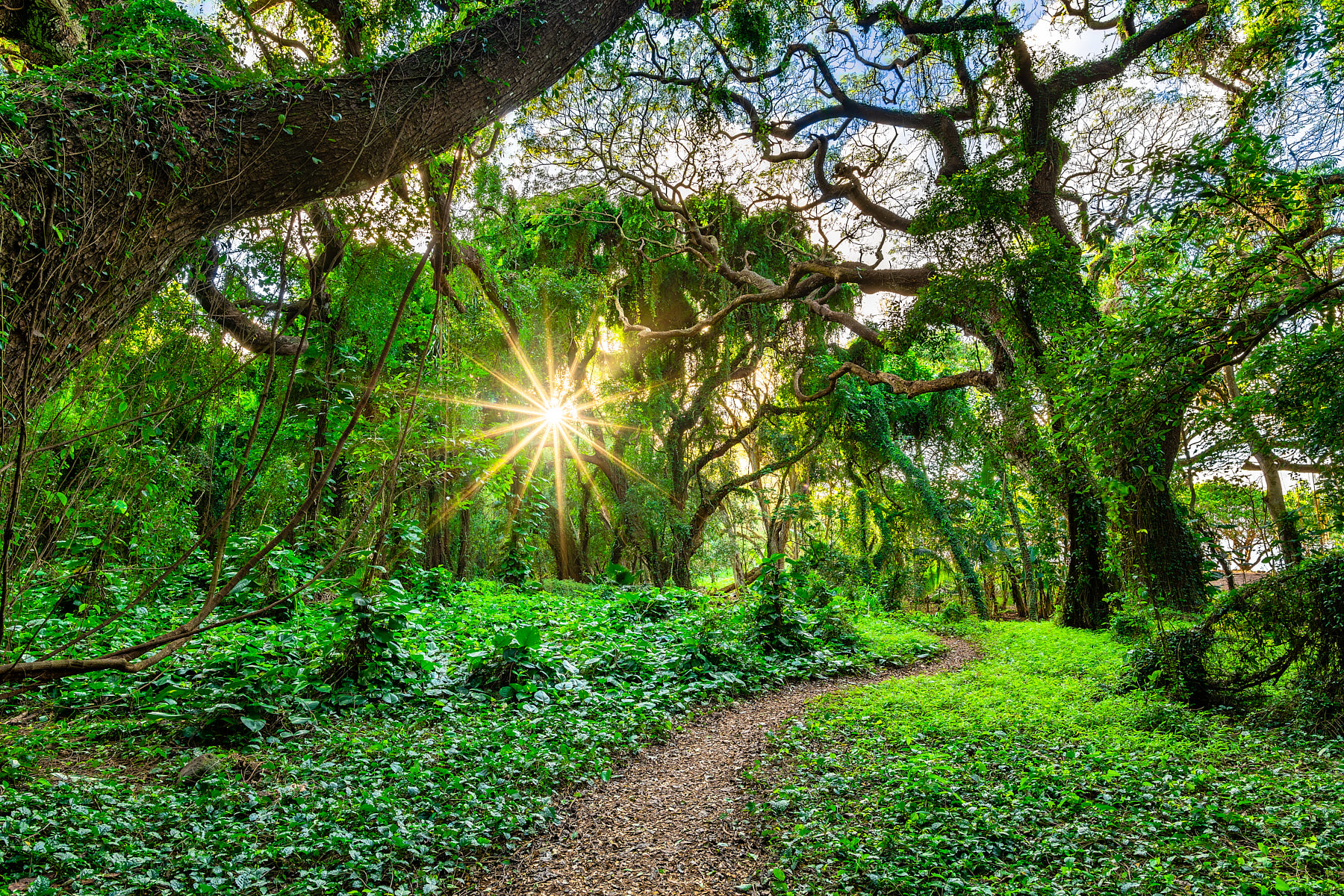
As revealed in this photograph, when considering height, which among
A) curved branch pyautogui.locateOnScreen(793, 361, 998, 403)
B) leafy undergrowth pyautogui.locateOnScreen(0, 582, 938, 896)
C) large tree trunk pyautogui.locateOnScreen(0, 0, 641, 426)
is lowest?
leafy undergrowth pyautogui.locateOnScreen(0, 582, 938, 896)

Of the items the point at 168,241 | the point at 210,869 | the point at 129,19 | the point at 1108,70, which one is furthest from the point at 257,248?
the point at 1108,70

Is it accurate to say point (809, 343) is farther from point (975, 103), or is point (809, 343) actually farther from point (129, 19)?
point (129, 19)

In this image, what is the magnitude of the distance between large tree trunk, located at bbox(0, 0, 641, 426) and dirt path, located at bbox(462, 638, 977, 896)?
287 centimetres

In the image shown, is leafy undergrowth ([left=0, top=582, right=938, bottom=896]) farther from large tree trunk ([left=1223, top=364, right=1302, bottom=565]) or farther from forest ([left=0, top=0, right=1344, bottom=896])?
large tree trunk ([left=1223, top=364, right=1302, bottom=565])

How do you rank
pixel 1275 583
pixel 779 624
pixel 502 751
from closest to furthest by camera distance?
pixel 502 751 → pixel 1275 583 → pixel 779 624

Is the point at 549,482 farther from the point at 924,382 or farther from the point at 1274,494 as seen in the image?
the point at 1274,494

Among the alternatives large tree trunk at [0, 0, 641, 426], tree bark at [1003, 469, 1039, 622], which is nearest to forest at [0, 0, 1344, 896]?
large tree trunk at [0, 0, 641, 426]

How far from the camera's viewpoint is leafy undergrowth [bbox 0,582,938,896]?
2.65 m

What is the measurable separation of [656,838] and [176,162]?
4.12 meters

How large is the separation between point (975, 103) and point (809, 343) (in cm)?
589

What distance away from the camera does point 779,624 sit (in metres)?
8.66

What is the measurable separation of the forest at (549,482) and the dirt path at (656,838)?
29 mm

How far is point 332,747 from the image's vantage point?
3920mm

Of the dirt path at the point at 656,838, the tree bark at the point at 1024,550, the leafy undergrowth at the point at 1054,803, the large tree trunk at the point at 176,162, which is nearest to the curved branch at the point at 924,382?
the leafy undergrowth at the point at 1054,803
